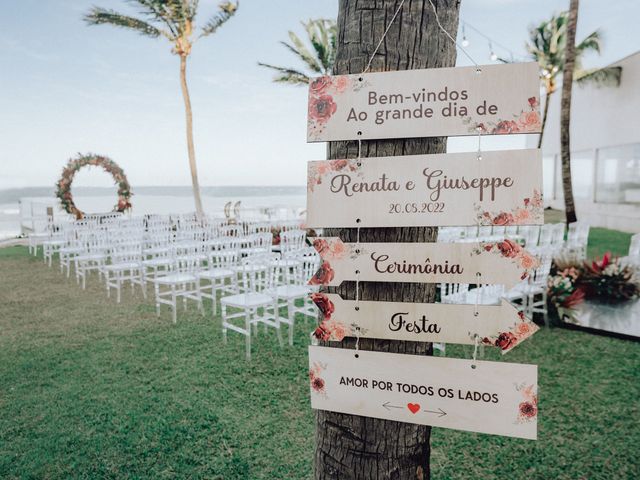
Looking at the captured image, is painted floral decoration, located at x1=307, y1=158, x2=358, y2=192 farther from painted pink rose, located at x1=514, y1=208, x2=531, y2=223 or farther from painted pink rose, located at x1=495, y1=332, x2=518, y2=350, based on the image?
painted pink rose, located at x1=495, y1=332, x2=518, y2=350

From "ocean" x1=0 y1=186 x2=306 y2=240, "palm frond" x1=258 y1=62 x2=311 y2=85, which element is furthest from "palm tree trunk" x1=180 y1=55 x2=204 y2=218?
"palm frond" x1=258 y1=62 x2=311 y2=85

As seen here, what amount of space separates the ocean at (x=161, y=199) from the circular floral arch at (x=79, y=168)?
3.21 ft

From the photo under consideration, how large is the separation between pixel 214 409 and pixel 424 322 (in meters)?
2.65

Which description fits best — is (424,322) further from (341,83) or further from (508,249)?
(341,83)

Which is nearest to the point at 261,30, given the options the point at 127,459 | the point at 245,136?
the point at 245,136

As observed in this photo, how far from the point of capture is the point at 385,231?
4.30 feet

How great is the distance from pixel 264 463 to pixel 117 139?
118 feet

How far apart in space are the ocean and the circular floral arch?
3.21 feet

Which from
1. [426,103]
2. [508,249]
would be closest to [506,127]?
[426,103]

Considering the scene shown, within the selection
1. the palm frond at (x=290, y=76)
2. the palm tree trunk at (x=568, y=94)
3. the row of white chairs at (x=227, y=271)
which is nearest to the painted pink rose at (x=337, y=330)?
the row of white chairs at (x=227, y=271)

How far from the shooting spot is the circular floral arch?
1418cm

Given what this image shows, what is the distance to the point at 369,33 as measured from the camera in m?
1.28

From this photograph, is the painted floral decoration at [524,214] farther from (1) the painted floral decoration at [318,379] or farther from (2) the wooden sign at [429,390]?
(1) the painted floral decoration at [318,379]

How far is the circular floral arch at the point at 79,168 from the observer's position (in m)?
14.2
